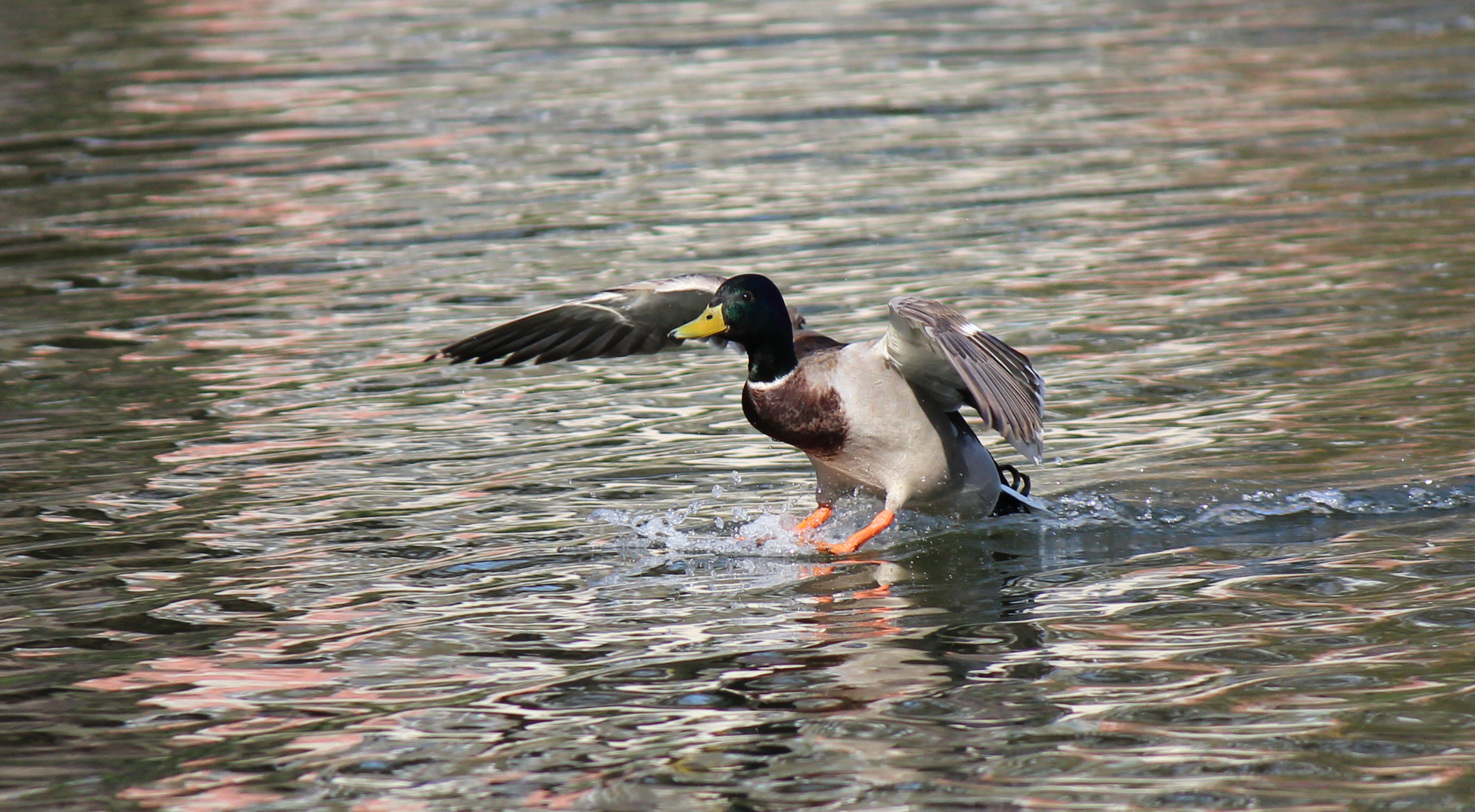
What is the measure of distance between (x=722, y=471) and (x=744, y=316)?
1382 mm

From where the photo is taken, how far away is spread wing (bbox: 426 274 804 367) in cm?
A: 715

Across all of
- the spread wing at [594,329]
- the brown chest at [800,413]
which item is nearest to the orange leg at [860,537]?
the brown chest at [800,413]

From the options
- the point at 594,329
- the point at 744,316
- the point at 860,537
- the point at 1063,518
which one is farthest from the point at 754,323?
the point at 1063,518

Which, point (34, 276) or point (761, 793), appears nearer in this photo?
point (761, 793)

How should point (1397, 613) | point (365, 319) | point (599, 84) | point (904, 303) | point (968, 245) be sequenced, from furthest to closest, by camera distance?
point (599, 84) < point (968, 245) < point (365, 319) < point (904, 303) < point (1397, 613)

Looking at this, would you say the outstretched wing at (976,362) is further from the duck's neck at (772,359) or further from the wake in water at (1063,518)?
the wake in water at (1063,518)

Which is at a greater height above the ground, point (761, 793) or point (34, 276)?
point (34, 276)

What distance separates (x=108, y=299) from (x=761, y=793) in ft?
26.3

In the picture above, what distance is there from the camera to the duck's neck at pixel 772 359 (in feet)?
20.6

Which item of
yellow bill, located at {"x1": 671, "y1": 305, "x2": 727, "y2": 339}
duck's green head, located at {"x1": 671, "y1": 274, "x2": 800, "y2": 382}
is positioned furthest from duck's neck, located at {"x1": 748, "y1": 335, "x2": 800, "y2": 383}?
yellow bill, located at {"x1": 671, "y1": 305, "x2": 727, "y2": 339}

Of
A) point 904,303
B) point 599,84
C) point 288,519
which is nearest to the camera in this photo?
point 904,303

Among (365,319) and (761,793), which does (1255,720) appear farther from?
(365,319)

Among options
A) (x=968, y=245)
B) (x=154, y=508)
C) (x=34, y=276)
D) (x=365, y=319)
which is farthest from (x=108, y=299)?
(x=968, y=245)

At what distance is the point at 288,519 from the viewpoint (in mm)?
6789
